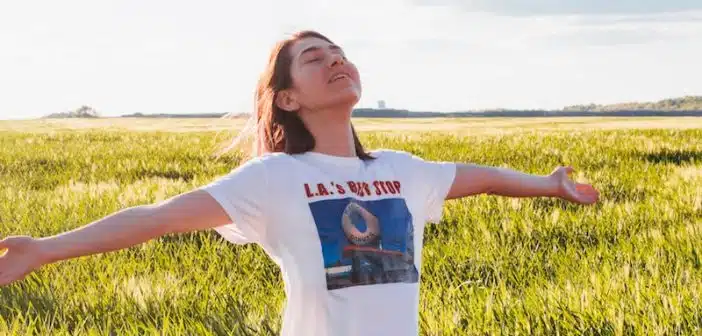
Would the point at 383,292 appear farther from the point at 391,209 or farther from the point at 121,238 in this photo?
the point at 121,238

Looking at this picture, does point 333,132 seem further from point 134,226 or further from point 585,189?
point 585,189

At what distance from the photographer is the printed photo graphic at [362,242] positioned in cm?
245

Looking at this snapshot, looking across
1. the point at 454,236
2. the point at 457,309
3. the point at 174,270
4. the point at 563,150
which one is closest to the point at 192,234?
the point at 174,270

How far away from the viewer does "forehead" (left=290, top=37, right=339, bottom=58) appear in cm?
282

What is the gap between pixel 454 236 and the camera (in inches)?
182

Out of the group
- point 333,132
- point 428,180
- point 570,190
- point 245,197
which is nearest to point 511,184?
point 570,190

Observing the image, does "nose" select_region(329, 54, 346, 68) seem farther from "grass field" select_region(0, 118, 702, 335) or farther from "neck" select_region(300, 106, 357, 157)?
"grass field" select_region(0, 118, 702, 335)

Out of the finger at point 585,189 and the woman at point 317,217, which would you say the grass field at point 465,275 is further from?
the woman at point 317,217

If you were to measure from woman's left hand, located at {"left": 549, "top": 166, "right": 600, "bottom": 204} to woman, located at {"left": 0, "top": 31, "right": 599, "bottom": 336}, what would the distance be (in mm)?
518

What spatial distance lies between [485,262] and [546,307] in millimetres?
909

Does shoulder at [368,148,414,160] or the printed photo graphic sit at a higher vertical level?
shoulder at [368,148,414,160]

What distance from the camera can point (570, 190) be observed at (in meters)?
3.14

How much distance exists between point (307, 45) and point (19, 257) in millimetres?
1094

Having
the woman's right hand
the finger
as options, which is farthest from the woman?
the finger
